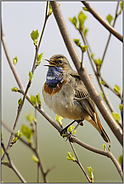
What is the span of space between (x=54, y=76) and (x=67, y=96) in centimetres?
28

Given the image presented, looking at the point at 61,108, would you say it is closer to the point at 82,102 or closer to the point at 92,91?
the point at 82,102

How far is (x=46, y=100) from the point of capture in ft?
5.42

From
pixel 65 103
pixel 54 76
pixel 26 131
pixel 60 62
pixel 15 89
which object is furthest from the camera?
pixel 60 62

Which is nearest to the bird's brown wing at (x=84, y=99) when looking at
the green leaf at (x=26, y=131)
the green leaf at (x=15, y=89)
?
the green leaf at (x=15, y=89)

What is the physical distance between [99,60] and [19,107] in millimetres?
610

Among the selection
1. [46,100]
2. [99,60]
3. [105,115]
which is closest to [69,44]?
[105,115]

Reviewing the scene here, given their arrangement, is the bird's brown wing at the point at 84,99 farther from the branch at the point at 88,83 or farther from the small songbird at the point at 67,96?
the branch at the point at 88,83

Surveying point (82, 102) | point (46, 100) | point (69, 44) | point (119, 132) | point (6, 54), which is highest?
point (6, 54)

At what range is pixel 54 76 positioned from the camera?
66.6 inches

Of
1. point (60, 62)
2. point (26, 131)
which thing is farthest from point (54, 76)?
point (26, 131)

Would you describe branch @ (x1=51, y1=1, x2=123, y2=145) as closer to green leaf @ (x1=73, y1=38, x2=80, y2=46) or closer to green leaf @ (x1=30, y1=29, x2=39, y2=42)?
green leaf @ (x1=73, y1=38, x2=80, y2=46)

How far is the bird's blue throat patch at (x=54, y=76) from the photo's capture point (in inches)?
64.8

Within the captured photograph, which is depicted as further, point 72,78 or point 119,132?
point 72,78

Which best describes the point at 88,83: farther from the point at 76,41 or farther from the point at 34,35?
the point at 34,35
